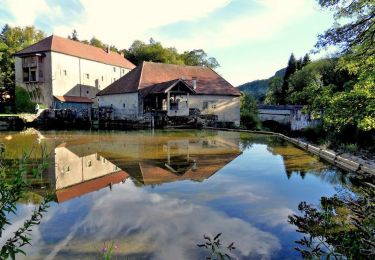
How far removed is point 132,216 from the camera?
6.74 metres

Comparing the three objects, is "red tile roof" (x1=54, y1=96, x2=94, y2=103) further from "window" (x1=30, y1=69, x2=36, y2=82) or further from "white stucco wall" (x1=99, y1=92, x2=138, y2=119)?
"white stucco wall" (x1=99, y1=92, x2=138, y2=119)

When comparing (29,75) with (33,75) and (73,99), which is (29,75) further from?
(73,99)

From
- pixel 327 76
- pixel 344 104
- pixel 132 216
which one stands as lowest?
pixel 132 216

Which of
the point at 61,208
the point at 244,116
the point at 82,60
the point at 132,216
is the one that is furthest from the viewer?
the point at 82,60

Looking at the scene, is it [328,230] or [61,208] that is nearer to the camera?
[328,230]

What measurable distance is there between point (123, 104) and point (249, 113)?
1356cm

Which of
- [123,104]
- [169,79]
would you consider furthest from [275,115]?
[123,104]

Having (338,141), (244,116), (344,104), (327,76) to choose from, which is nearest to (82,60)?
(244,116)

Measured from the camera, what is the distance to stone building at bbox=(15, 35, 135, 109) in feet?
139

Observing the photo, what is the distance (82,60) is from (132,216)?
43610mm

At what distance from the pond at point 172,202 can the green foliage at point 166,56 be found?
159 feet

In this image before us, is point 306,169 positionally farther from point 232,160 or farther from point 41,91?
point 41,91

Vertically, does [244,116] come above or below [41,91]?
below

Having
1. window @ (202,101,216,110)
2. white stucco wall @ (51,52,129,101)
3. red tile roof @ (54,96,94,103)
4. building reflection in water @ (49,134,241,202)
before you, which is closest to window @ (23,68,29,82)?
white stucco wall @ (51,52,129,101)
